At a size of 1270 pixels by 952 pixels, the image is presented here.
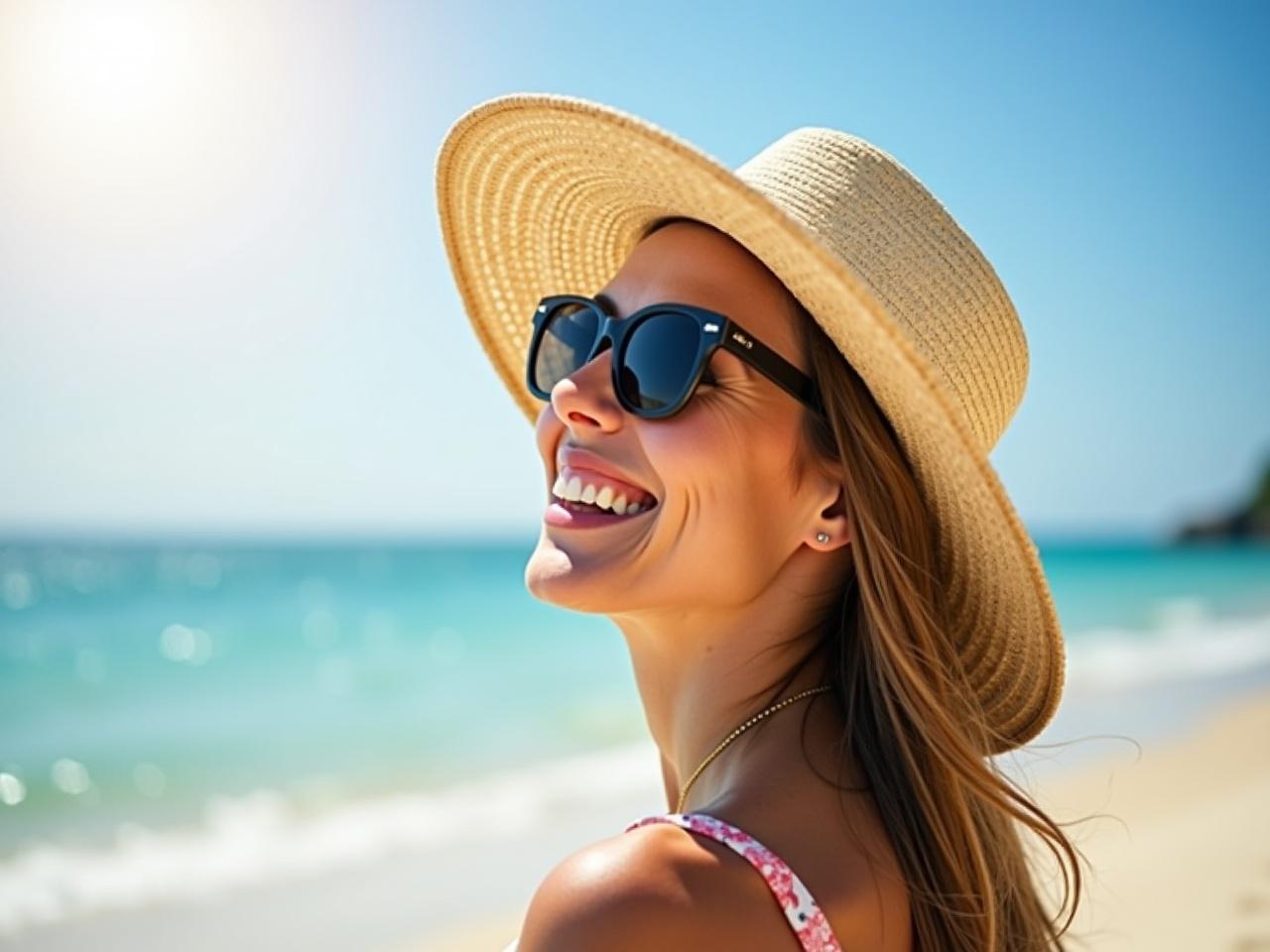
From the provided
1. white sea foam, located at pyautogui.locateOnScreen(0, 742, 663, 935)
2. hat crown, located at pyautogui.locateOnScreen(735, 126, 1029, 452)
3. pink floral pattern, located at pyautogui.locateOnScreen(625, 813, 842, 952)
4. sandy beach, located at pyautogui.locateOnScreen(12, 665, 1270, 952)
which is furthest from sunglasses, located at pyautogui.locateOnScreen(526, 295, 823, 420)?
white sea foam, located at pyautogui.locateOnScreen(0, 742, 663, 935)

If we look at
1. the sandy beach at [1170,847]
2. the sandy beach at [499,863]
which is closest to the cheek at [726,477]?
the sandy beach at [1170,847]

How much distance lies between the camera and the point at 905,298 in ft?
7.00

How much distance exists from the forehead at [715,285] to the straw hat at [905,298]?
73mm

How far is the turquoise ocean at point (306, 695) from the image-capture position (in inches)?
377

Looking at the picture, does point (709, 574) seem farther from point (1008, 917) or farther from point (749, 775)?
point (1008, 917)

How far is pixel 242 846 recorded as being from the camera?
846 cm

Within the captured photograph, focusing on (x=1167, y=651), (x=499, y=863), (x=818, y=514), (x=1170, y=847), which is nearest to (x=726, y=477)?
(x=818, y=514)

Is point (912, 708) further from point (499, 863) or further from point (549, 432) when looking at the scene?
point (499, 863)

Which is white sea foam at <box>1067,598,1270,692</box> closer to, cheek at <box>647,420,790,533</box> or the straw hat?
the straw hat

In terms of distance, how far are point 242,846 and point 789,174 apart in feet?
24.6

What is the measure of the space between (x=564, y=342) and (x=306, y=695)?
16.2m

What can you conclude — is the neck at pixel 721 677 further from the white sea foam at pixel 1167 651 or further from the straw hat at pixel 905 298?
the white sea foam at pixel 1167 651

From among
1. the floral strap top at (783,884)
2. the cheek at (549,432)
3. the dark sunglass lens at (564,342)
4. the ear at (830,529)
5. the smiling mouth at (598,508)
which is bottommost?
the floral strap top at (783,884)

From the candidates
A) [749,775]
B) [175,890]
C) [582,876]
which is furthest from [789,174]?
[175,890]
